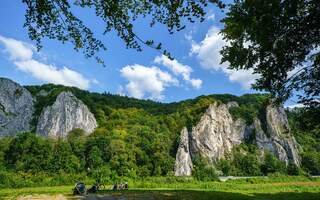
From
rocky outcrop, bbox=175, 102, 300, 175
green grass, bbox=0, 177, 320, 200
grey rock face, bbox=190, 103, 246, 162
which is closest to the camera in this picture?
green grass, bbox=0, 177, 320, 200

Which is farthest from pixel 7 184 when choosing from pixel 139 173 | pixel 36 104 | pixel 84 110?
pixel 36 104

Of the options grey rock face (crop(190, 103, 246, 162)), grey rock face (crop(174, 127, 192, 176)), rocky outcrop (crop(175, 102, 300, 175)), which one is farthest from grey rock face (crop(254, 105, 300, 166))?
grey rock face (crop(174, 127, 192, 176))

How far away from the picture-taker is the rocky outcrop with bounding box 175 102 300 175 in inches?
5231

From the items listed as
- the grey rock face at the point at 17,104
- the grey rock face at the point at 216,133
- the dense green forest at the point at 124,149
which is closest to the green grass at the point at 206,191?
the dense green forest at the point at 124,149

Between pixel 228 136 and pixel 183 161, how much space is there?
35076 mm

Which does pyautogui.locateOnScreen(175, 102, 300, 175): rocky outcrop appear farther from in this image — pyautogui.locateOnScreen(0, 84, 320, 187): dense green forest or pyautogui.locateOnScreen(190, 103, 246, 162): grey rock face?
pyautogui.locateOnScreen(0, 84, 320, 187): dense green forest

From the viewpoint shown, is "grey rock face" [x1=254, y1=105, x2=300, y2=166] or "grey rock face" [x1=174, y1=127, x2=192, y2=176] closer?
"grey rock face" [x1=174, y1=127, x2=192, y2=176]

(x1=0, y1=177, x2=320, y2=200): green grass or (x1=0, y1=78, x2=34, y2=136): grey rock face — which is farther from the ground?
(x1=0, y1=78, x2=34, y2=136): grey rock face

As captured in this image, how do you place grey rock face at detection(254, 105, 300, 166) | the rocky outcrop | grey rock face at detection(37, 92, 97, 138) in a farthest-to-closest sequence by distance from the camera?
grey rock face at detection(254, 105, 300, 166)
the rocky outcrop
grey rock face at detection(37, 92, 97, 138)

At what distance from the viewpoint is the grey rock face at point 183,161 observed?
4405 inches

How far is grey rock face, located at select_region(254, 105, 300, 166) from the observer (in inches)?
5389

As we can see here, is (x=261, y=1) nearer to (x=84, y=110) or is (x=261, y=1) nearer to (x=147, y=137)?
(x=147, y=137)

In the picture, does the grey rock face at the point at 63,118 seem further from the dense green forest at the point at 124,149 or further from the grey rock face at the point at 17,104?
the grey rock face at the point at 17,104

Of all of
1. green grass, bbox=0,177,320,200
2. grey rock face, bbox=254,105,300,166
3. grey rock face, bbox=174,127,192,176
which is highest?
grey rock face, bbox=254,105,300,166
